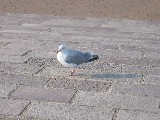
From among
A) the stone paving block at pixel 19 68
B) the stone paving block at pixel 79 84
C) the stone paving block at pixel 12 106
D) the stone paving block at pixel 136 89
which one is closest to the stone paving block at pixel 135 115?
the stone paving block at pixel 136 89

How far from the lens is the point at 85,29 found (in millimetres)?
14211

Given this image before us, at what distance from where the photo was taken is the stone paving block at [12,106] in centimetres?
575

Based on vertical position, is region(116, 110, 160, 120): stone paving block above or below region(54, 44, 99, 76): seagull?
below

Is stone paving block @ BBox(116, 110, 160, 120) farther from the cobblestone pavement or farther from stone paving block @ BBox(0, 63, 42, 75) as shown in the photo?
stone paving block @ BBox(0, 63, 42, 75)

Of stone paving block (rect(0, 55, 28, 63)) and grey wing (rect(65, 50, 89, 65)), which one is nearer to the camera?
grey wing (rect(65, 50, 89, 65))

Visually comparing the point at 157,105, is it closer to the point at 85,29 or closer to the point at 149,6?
the point at 85,29

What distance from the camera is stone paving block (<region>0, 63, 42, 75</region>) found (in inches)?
315

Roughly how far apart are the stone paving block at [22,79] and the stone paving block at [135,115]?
6.59ft

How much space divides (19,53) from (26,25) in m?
5.40

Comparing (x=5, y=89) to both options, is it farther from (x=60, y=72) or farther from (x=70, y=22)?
(x=70, y=22)

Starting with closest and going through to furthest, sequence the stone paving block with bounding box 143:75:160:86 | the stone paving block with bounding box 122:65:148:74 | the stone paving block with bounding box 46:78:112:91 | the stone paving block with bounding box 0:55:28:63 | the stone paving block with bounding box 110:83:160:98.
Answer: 1. the stone paving block with bounding box 110:83:160:98
2. the stone paving block with bounding box 46:78:112:91
3. the stone paving block with bounding box 143:75:160:86
4. the stone paving block with bounding box 122:65:148:74
5. the stone paving block with bounding box 0:55:28:63

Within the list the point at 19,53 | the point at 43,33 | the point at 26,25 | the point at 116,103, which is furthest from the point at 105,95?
the point at 26,25

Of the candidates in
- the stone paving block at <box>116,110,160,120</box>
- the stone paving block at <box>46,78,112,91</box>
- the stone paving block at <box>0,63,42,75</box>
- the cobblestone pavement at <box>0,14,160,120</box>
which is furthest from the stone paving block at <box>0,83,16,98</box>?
the stone paving block at <box>116,110,160,120</box>

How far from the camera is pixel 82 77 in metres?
7.73
